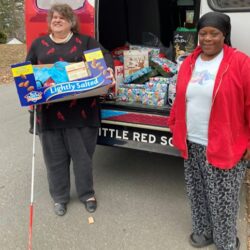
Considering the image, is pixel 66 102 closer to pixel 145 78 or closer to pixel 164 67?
pixel 145 78

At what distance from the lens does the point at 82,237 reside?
3.28 metres

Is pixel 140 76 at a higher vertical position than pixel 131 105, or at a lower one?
higher

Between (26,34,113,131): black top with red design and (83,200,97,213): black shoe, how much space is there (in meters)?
0.74

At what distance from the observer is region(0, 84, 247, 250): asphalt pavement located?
127 inches

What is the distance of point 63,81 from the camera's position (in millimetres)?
3094

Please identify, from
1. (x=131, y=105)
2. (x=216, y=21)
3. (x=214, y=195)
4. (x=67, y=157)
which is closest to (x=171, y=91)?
(x=131, y=105)

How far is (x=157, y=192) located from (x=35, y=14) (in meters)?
2.04

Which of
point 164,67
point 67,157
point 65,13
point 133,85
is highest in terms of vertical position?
point 65,13

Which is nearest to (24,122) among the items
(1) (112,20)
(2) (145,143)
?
(1) (112,20)

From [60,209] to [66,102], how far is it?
0.99 meters

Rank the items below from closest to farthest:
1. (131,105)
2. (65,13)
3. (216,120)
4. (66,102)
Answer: (216,120)
(65,13)
(66,102)
(131,105)

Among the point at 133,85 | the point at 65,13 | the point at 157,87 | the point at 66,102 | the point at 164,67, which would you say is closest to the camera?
the point at 65,13

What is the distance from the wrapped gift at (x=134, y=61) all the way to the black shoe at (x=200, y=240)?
1721mm

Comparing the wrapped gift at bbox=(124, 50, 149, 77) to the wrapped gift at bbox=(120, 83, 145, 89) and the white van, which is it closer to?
the wrapped gift at bbox=(120, 83, 145, 89)
